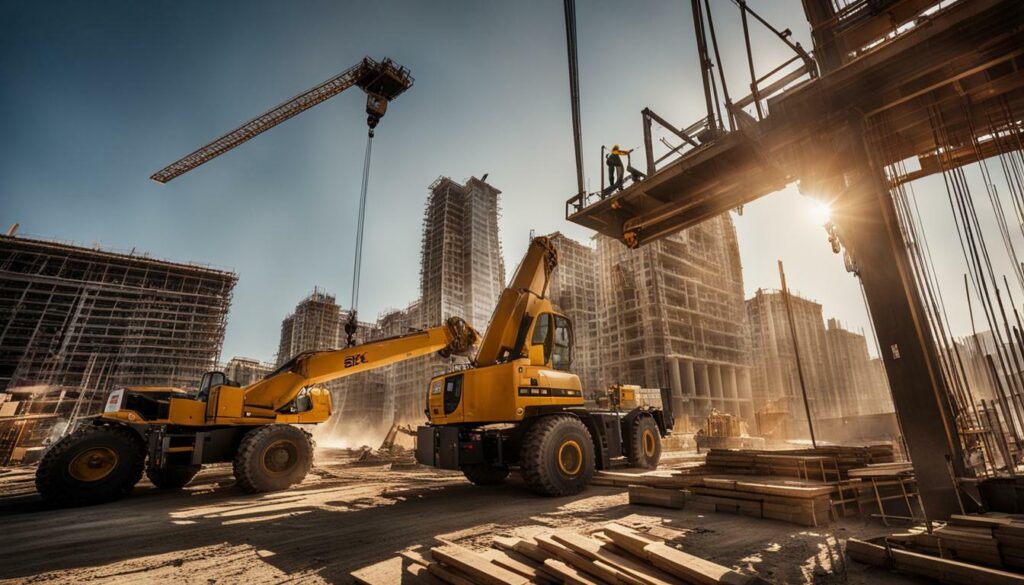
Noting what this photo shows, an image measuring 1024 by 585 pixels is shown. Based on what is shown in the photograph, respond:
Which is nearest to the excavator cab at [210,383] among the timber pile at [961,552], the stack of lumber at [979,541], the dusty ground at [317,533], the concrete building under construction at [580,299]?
the dusty ground at [317,533]

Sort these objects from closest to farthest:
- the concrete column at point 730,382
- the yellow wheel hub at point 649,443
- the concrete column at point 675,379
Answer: the yellow wheel hub at point 649,443, the concrete column at point 675,379, the concrete column at point 730,382

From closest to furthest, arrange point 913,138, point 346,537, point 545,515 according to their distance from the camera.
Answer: point 346,537 → point 545,515 → point 913,138

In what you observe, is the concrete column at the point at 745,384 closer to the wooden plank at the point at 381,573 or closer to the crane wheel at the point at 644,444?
the crane wheel at the point at 644,444

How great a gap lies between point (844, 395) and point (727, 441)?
142 ft

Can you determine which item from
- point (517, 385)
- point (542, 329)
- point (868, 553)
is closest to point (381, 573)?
point (517, 385)

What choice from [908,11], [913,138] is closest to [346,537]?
[913,138]

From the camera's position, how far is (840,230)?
247 inches

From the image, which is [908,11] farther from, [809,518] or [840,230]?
[809,518]

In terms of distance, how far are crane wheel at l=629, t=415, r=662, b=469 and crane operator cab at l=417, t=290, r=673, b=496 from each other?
1.29 meters

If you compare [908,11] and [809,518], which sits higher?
[908,11]

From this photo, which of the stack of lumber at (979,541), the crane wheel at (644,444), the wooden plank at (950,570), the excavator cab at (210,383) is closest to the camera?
the wooden plank at (950,570)

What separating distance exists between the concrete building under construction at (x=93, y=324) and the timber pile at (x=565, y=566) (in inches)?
1601

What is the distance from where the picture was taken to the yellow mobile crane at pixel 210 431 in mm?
8148

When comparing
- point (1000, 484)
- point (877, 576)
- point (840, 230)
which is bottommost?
point (877, 576)
